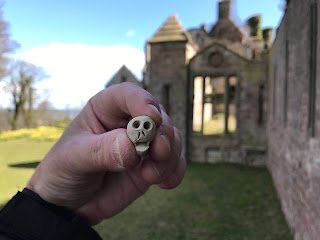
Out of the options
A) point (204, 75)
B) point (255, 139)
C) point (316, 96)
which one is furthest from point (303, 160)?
point (204, 75)

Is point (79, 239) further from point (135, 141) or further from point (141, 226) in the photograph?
point (141, 226)

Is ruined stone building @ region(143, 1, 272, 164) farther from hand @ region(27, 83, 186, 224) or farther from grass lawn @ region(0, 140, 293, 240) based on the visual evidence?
hand @ region(27, 83, 186, 224)

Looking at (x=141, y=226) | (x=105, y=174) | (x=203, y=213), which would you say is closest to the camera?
(x=105, y=174)

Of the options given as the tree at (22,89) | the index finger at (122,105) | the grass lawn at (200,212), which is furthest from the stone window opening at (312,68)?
the tree at (22,89)

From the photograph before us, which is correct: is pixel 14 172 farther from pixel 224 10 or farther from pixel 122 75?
pixel 224 10

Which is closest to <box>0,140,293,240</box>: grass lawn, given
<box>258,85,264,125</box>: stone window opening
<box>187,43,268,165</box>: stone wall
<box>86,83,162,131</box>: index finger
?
<box>187,43,268,165</box>: stone wall
